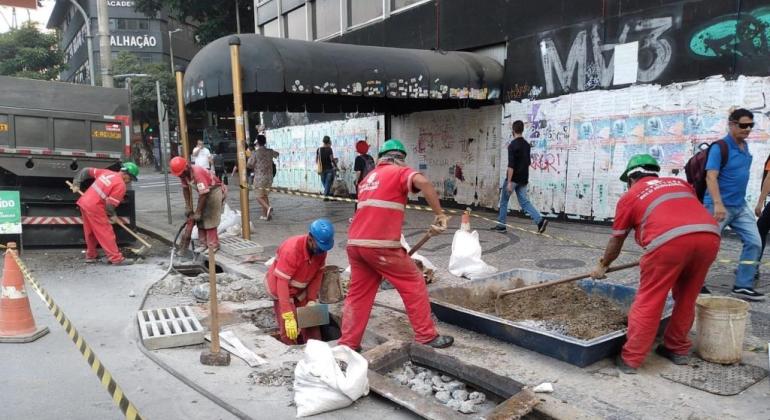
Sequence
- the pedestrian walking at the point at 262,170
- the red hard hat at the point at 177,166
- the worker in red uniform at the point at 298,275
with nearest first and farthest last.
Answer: the worker in red uniform at the point at 298,275
the red hard hat at the point at 177,166
the pedestrian walking at the point at 262,170

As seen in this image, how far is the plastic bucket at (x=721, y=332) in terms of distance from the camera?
3.64 meters

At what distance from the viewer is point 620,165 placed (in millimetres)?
8562

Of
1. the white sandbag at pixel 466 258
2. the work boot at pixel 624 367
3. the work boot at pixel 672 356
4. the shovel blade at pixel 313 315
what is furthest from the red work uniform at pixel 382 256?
the white sandbag at pixel 466 258

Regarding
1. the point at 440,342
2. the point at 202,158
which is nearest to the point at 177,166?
the point at 202,158

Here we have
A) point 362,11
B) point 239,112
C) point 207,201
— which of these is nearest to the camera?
point 207,201

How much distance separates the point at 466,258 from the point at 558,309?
1581 mm

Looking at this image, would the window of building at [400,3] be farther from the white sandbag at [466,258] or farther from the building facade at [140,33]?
the building facade at [140,33]

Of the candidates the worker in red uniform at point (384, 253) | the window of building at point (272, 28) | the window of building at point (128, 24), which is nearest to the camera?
the worker in red uniform at point (384, 253)

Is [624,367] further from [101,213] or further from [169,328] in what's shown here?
[101,213]

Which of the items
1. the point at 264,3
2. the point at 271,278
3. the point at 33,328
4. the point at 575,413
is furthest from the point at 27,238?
the point at 264,3

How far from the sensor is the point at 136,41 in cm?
4406

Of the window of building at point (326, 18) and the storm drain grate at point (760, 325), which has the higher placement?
the window of building at point (326, 18)

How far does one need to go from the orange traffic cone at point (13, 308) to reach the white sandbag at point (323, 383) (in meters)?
2.82

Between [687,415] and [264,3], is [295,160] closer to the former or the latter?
[264,3]
